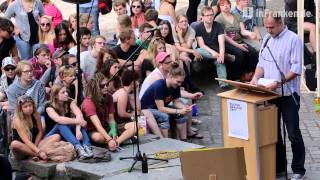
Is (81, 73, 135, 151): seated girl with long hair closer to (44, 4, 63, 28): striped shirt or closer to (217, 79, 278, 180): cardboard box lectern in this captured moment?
(217, 79, 278, 180): cardboard box lectern

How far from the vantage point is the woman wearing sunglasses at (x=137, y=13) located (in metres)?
15.0

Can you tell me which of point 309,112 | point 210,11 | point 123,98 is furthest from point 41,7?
point 309,112

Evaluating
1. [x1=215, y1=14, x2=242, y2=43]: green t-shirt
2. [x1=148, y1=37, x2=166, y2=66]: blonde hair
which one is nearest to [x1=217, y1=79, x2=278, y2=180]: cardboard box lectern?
[x1=148, y1=37, x2=166, y2=66]: blonde hair

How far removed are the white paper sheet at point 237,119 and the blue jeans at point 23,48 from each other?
200 inches

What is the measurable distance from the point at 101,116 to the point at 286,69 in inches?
96.7

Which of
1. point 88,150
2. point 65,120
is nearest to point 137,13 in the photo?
point 65,120

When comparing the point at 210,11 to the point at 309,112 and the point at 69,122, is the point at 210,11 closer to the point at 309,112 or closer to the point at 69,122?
the point at 309,112

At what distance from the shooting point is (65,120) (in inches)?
413

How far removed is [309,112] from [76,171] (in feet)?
14.4

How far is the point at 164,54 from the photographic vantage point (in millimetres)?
11922

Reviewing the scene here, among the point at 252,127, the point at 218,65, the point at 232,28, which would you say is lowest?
the point at 252,127

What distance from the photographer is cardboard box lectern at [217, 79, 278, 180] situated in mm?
9242

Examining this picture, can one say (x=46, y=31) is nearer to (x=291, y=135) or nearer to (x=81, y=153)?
(x=81, y=153)

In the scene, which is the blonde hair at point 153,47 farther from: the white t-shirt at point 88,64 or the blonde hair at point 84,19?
the blonde hair at point 84,19
